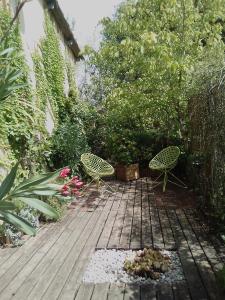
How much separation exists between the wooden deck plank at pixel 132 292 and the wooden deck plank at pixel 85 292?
1.13 feet

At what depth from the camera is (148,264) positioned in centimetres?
366

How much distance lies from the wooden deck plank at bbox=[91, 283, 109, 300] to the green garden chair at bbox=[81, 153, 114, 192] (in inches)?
162

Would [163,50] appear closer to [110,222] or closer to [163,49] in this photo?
[163,49]

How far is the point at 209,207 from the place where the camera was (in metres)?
5.29

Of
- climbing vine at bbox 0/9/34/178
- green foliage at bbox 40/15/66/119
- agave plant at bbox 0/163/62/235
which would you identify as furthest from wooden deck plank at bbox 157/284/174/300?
green foliage at bbox 40/15/66/119

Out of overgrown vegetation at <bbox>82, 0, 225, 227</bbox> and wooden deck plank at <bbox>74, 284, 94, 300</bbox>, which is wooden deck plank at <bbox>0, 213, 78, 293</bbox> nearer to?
wooden deck plank at <bbox>74, 284, 94, 300</bbox>

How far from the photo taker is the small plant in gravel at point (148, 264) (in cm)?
356

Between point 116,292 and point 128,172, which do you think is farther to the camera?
point 128,172

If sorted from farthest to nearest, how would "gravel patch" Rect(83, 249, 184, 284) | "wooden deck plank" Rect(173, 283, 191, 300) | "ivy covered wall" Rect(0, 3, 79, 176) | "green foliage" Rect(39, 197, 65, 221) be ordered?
1. "green foliage" Rect(39, 197, 65, 221)
2. "ivy covered wall" Rect(0, 3, 79, 176)
3. "gravel patch" Rect(83, 249, 184, 284)
4. "wooden deck plank" Rect(173, 283, 191, 300)

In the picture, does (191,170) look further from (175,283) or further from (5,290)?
(5,290)

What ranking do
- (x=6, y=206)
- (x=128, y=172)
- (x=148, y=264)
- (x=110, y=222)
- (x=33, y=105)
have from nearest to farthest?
(x=6, y=206)
(x=148, y=264)
(x=110, y=222)
(x=33, y=105)
(x=128, y=172)

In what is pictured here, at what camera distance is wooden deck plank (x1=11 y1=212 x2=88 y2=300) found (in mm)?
3437

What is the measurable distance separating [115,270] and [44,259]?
966mm

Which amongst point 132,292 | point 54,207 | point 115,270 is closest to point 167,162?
point 54,207
